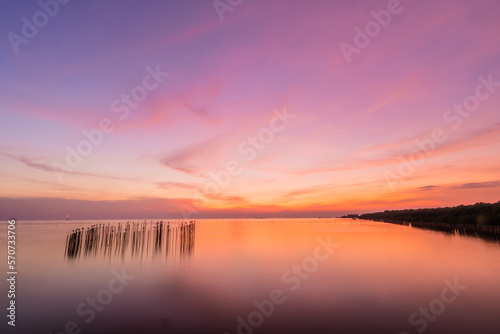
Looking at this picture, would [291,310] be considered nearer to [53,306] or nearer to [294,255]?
[53,306]

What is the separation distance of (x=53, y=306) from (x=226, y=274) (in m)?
11.8

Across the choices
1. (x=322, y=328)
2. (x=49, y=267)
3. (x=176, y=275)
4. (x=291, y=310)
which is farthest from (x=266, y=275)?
(x=49, y=267)

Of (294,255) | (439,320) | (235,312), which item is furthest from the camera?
(294,255)

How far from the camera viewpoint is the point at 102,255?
29984 mm
